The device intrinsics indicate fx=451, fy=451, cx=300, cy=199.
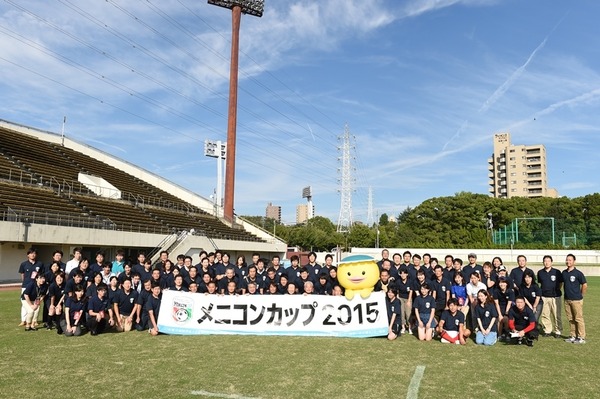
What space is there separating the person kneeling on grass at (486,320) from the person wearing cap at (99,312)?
8.04 m

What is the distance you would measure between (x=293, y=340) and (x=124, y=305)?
406 cm

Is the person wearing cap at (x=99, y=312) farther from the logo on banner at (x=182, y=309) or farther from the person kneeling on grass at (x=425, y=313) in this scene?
the person kneeling on grass at (x=425, y=313)

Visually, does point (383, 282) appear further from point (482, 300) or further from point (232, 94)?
point (232, 94)

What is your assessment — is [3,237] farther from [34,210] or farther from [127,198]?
[127,198]

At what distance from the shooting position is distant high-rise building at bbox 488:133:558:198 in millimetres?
110562

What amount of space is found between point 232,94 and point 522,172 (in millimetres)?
89347

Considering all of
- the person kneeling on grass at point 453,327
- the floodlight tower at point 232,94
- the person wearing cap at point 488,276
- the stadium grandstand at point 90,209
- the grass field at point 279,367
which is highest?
the floodlight tower at point 232,94

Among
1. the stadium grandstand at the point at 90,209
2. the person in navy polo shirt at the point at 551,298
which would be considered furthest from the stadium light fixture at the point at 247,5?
the person in navy polo shirt at the point at 551,298

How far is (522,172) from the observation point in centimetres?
11256

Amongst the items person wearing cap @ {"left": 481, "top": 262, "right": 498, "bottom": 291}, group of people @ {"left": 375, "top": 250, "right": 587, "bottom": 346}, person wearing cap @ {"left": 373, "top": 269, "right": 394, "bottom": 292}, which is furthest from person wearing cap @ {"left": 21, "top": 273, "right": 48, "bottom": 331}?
person wearing cap @ {"left": 481, "top": 262, "right": 498, "bottom": 291}

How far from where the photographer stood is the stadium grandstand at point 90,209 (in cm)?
2553

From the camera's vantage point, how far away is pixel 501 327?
32.1 ft

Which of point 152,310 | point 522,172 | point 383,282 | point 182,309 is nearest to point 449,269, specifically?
point 383,282

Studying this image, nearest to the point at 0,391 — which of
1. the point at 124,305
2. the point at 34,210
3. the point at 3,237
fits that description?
the point at 124,305
